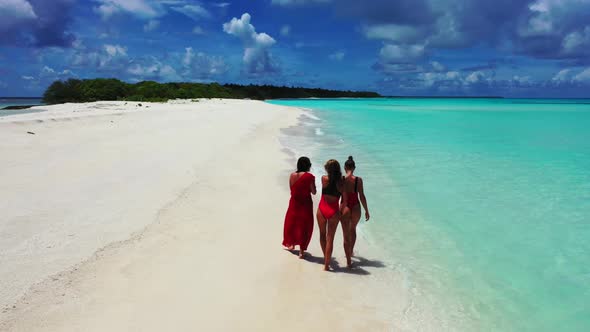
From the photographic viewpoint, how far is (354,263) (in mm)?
6039

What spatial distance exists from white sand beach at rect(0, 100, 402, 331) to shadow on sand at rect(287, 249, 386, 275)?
4cm

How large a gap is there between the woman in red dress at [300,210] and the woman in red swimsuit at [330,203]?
0.29 m

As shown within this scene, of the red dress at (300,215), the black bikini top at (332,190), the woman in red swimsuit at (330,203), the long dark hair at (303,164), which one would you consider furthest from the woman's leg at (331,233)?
the long dark hair at (303,164)

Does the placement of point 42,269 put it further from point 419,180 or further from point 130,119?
point 130,119

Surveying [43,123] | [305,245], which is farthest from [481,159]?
[43,123]

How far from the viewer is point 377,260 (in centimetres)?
620

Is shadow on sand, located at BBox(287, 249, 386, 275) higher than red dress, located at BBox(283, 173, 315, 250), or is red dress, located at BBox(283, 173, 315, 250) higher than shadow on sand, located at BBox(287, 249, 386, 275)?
red dress, located at BBox(283, 173, 315, 250)

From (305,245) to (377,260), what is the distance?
3.73 ft

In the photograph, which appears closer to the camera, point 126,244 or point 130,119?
point 126,244

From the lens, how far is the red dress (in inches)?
229

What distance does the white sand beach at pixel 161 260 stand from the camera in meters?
4.32

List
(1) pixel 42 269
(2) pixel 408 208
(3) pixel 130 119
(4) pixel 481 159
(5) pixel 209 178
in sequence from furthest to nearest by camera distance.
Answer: (3) pixel 130 119
(4) pixel 481 159
(5) pixel 209 178
(2) pixel 408 208
(1) pixel 42 269

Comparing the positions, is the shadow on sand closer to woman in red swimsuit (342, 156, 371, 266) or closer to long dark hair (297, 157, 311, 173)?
woman in red swimsuit (342, 156, 371, 266)

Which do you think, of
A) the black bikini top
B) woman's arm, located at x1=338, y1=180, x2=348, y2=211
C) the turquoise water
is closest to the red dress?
the black bikini top
